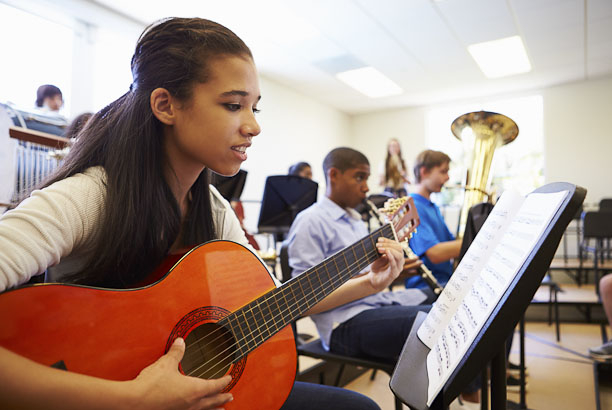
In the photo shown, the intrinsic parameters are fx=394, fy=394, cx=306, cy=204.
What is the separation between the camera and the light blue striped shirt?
5.56ft

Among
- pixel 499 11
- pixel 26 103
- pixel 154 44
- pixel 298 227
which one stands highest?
pixel 499 11

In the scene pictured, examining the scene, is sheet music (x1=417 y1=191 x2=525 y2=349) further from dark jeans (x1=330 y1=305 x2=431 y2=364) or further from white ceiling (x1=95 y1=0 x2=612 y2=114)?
white ceiling (x1=95 y1=0 x2=612 y2=114)

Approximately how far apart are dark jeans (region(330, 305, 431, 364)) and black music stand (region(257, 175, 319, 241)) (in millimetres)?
2048

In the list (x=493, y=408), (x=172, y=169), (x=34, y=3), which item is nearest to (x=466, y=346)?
(x=493, y=408)

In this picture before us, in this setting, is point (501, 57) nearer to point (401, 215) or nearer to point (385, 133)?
point (385, 133)

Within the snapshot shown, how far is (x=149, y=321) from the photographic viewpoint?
0.75 metres

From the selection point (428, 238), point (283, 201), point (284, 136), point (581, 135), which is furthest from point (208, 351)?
point (581, 135)

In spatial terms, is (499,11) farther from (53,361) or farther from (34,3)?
(53,361)

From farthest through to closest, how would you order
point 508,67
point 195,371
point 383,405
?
point 508,67 → point 383,405 → point 195,371

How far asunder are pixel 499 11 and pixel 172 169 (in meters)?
5.19

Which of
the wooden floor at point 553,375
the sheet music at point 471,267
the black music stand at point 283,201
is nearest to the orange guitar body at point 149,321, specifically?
the sheet music at point 471,267

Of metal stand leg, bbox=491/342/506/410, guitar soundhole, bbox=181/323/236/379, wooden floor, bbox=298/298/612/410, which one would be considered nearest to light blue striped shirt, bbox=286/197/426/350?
wooden floor, bbox=298/298/612/410

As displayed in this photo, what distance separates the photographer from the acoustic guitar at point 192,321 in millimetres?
635

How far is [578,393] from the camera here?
230 cm
